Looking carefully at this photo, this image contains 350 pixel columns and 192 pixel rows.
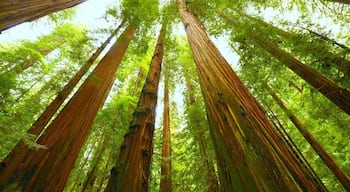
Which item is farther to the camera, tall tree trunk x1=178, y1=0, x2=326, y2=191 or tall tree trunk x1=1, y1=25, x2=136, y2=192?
tall tree trunk x1=1, y1=25, x2=136, y2=192

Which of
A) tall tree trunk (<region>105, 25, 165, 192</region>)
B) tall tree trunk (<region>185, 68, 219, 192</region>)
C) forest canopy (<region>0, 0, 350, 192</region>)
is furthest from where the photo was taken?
tall tree trunk (<region>185, 68, 219, 192</region>)

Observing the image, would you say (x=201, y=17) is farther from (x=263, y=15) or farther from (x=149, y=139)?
(x=149, y=139)

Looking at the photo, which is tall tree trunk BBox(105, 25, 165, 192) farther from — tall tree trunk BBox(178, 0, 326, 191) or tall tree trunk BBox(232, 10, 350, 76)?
tall tree trunk BBox(232, 10, 350, 76)

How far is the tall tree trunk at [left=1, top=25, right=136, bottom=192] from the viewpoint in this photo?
227 centimetres

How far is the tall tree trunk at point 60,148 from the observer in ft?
7.45

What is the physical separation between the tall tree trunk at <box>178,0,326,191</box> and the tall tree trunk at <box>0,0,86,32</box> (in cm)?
173

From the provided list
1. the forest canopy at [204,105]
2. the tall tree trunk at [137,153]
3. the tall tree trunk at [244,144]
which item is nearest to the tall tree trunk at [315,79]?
the forest canopy at [204,105]

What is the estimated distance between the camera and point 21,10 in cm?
226

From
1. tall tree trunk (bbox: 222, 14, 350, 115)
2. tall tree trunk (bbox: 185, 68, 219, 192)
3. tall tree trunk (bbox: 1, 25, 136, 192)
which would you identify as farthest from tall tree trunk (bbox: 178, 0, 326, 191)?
tall tree trunk (bbox: 185, 68, 219, 192)

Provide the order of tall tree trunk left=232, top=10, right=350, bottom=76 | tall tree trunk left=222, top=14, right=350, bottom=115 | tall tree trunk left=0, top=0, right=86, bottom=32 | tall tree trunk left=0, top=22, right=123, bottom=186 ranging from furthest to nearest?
tall tree trunk left=232, top=10, right=350, bottom=76 → tall tree trunk left=222, top=14, right=350, bottom=115 → tall tree trunk left=0, top=22, right=123, bottom=186 → tall tree trunk left=0, top=0, right=86, bottom=32

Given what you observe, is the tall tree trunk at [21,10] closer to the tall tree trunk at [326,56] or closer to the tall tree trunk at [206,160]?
the tall tree trunk at [326,56]

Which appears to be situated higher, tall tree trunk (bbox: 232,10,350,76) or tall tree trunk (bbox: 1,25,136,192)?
tall tree trunk (bbox: 232,10,350,76)

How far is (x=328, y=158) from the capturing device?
6160 millimetres

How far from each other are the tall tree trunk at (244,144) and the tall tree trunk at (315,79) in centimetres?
185
